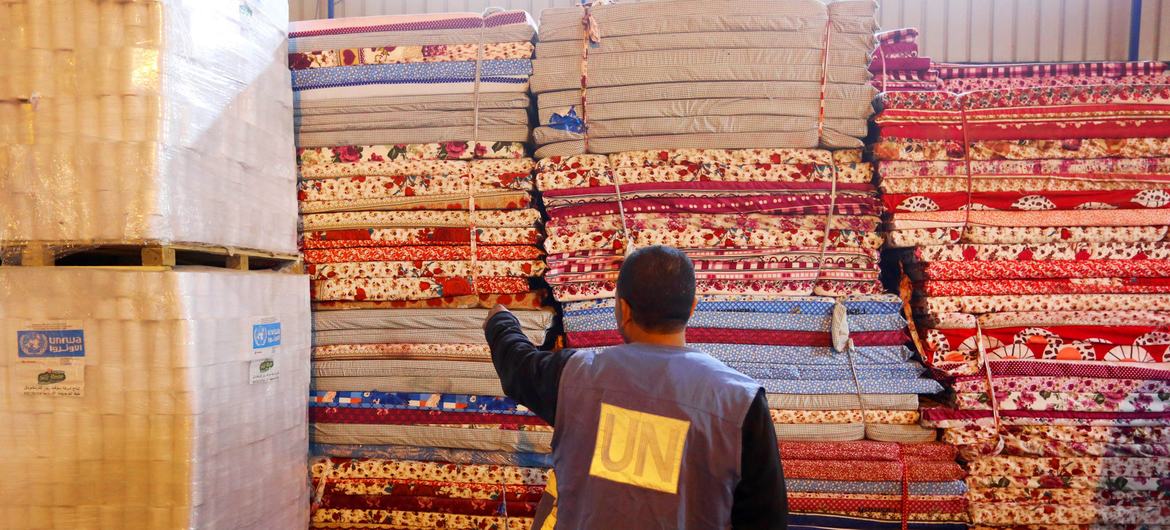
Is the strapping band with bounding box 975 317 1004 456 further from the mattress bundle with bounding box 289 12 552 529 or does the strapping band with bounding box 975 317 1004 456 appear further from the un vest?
the mattress bundle with bounding box 289 12 552 529

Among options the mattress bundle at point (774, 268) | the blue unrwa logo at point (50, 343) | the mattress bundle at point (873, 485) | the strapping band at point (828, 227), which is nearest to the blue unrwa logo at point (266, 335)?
the blue unrwa logo at point (50, 343)

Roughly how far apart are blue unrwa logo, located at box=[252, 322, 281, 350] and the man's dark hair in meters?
1.90

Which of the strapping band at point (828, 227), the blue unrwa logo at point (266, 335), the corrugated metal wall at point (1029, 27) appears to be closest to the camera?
the blue unrwa logo at point (266, 335)

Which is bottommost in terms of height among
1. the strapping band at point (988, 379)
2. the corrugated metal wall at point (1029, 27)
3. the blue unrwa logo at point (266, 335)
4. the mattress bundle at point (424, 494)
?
the mattress bundle at point (424, 494)

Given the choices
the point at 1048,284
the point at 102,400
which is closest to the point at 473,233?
the point at 102,400

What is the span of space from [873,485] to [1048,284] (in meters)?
1.35

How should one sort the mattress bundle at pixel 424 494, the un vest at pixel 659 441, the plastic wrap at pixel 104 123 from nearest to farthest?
the un vest at pixel 659 441 < the plastic wrap at pixel 104 123 < the mattress bundle at pixel 424 494

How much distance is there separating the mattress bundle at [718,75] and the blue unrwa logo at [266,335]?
1.71 meters

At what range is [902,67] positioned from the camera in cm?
354

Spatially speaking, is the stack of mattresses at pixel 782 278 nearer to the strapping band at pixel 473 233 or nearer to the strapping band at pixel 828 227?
the strapping band at pixel 828 227

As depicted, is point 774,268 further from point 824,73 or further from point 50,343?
point 50,343

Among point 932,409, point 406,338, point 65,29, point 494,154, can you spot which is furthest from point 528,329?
point 65,29

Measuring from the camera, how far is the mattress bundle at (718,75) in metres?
3.34

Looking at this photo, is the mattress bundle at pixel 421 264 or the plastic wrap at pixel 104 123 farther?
the mattress bundle at pixel 421 264
